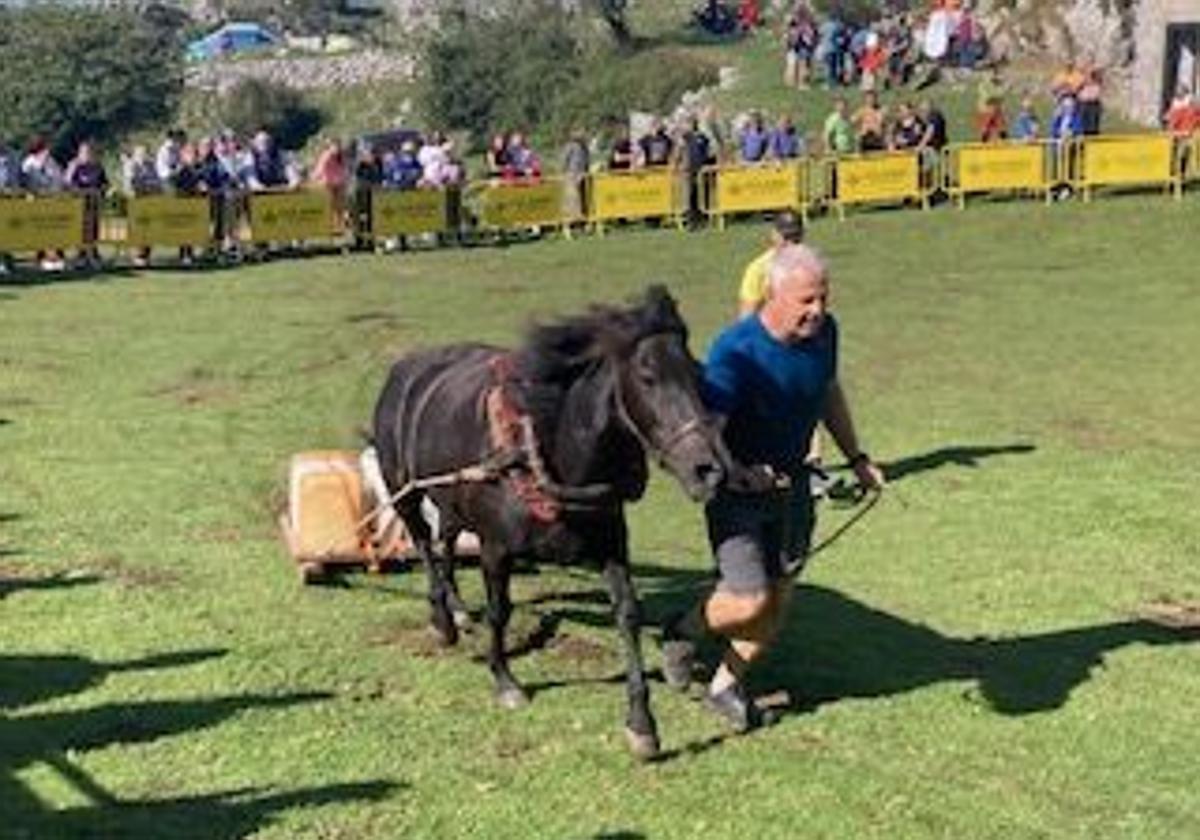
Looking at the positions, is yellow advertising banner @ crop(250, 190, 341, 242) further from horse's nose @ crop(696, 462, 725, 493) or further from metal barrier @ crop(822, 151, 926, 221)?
horse's nose @ crop(696, 462, 725, 493)

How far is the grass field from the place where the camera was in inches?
297

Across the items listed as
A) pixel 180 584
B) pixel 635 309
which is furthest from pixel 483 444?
pixel 180 584

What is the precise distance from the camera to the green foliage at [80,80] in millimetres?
67438

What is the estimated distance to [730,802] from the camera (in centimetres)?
753

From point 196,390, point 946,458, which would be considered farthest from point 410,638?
point 196,390

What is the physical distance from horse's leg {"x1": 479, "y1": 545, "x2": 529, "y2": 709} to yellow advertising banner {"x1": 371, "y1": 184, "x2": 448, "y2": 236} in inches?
854

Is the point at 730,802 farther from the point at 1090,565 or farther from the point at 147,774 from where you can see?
the point at 1090,565

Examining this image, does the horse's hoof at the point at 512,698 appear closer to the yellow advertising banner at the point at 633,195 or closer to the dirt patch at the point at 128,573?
the dirt patch at the point at 128,573

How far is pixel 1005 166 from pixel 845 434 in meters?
24.6

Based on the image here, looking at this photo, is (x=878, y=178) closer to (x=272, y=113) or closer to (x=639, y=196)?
(x=639, y=196)

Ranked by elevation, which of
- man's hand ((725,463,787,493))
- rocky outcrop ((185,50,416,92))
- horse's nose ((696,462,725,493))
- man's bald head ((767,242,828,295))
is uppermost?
rocky outcrop ((185,50,416,92))

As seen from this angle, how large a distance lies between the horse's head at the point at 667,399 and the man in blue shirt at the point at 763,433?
0.43m

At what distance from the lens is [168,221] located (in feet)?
94.2

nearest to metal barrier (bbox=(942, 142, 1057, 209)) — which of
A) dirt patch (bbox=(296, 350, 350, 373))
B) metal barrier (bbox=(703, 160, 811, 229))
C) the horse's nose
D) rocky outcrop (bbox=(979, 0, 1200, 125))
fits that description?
metal barrier (bbox=(703, 160, 811, 229))
